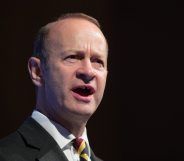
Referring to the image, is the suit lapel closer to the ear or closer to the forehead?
the ear

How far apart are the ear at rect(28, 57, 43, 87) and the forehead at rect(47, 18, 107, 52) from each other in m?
0.08

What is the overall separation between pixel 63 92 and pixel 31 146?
19 centimetres

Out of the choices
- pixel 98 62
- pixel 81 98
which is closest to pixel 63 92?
pixel 81 98

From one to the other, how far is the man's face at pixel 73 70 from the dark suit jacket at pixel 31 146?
0.08 metres

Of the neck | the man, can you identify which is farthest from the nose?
the neck

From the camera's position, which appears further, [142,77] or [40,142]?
[142,77]

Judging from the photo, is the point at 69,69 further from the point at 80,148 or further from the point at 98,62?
the point at 80,148

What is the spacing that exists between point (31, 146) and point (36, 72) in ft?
0.83

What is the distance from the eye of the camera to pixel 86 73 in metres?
1.44

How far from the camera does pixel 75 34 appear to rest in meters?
1.49

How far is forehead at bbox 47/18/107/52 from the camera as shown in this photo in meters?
1.48

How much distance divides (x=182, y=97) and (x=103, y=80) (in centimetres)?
114

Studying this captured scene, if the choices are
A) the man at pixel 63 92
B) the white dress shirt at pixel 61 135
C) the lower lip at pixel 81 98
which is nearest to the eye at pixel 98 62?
the man at pixel 63 92

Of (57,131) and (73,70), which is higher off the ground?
(73,70)
